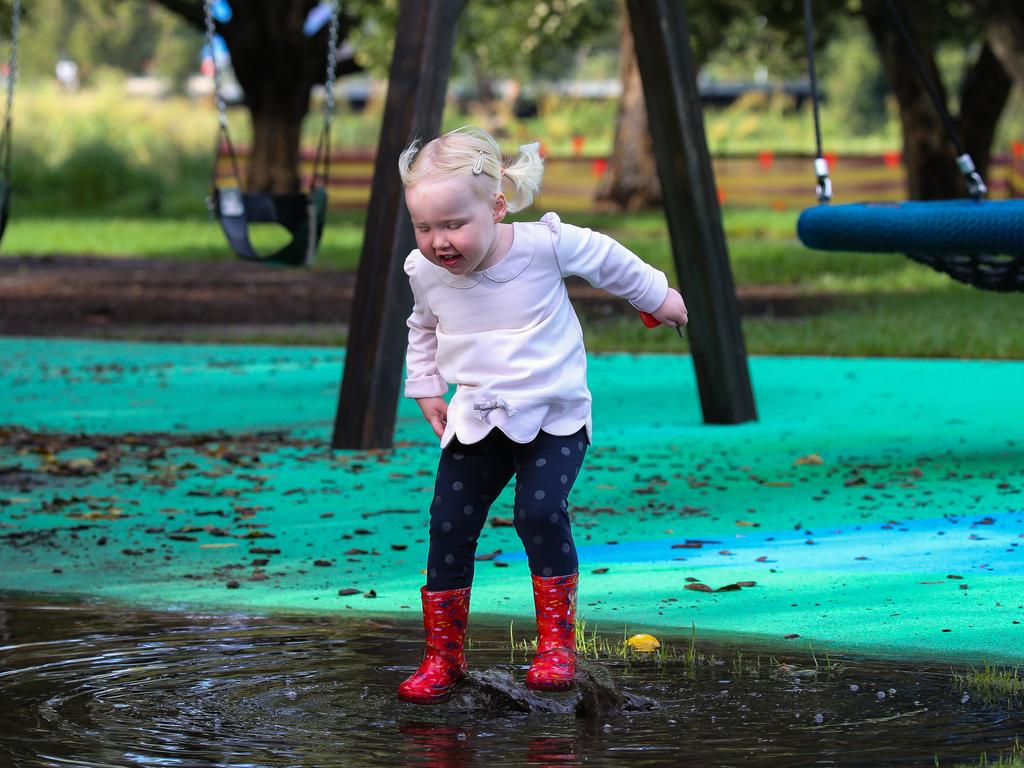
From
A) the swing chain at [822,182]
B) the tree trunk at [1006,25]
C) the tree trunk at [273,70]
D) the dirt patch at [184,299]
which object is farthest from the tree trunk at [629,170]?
the swing chain at [822,182]

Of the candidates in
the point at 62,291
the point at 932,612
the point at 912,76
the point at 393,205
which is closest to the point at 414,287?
the point at 932,612

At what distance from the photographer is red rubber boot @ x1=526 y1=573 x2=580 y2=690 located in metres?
3.66

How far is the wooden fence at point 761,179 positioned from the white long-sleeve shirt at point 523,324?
989 inches

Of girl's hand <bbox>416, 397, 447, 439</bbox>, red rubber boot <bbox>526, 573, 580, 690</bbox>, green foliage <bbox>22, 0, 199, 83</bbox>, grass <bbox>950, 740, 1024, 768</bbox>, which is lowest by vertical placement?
grass <bbox>950, 740, 1024, 768</bbox>

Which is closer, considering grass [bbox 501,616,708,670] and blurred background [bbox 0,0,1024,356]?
grass [bbox 501,616,708,670]

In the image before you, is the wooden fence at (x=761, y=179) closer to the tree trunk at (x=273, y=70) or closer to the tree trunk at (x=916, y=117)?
the tree trunk at (x=273, y=70)

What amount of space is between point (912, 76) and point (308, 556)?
19.2 meters

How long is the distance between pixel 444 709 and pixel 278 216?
6.11 m

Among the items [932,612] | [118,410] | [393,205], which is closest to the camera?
[932,612]

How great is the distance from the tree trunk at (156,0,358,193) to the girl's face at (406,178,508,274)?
24.7 metres

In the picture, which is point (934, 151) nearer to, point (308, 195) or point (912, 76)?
point (912, 76)

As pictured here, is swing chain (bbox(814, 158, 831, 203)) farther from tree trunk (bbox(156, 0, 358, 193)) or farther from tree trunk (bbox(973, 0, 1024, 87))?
tree trunk (bbox(156, 0, 358, 193))

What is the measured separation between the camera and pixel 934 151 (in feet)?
77.1

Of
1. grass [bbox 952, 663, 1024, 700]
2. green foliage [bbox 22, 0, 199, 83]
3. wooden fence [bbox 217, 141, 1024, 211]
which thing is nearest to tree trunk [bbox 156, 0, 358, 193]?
wooden fence [bbox 217, 141, 1024, 211]
